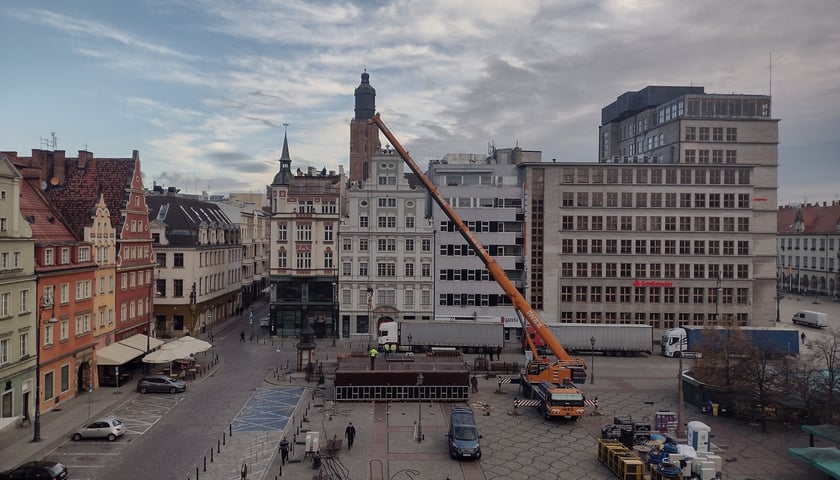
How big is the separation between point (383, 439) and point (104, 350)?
2802 cm

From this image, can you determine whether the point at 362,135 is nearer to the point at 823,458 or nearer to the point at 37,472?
→ the point at 37,472

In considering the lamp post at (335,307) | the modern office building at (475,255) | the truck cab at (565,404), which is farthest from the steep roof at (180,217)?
the truck cab at (565,404)

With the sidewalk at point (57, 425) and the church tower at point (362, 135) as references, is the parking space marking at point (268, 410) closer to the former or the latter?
the sidewalk at point (57, 425)

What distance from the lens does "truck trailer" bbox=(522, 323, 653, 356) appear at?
63625mm

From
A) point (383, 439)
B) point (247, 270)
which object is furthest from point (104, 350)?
point (247, 270)

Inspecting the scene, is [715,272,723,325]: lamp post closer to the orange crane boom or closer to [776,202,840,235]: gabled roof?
the orange crane boom

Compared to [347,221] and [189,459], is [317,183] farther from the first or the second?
[189,459]

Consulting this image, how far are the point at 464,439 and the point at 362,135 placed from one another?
4570 inches

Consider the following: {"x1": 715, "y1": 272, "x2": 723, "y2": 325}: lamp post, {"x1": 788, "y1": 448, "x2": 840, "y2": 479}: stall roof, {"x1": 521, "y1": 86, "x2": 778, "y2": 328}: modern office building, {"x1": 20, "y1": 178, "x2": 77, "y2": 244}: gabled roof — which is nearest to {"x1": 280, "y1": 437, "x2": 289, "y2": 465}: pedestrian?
{"x1": 20, "y1": 178, "x2": 77, "y2": 244}: gabled roof

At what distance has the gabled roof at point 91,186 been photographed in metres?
53.2

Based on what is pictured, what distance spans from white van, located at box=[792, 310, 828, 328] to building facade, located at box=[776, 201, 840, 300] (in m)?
31.3

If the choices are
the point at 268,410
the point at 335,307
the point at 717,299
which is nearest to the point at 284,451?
the point at 268,410

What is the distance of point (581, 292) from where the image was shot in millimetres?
74188

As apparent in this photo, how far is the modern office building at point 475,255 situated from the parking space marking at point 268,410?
91.9 feet
